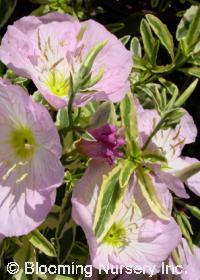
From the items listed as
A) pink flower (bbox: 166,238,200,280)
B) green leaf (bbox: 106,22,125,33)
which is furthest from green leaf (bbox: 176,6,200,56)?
pink flower (bbox: 166,238,200,280)

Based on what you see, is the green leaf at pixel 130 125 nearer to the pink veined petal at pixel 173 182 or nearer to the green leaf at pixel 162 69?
the pink veined petal at pixel 173 182

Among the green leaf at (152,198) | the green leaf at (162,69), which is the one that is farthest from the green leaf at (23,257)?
the green leaf at (162,69)

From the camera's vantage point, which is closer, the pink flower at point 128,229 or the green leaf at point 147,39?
the pink flower at point 128,229

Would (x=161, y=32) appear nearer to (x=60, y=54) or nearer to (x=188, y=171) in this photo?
(x=60, y=54)

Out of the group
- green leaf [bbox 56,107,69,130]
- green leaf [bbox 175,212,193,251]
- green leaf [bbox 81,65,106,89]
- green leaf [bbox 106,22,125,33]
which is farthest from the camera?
green leaf [bbox 106,22,125,33]

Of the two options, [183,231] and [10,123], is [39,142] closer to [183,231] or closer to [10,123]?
[10,123]

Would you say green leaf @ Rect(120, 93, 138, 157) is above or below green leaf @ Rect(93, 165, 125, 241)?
above

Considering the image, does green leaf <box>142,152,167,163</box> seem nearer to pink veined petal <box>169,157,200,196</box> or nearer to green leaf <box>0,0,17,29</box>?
pink veined petal <box>169,157,200,196</box>

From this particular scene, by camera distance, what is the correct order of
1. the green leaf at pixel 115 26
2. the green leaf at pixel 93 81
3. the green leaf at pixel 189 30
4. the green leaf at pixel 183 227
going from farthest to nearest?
the green leaf at pixel 115 26 < the green leaf at pixel 189 30 < the green leaf at pixel 183 227 < the green leaf at pixel 93 81
